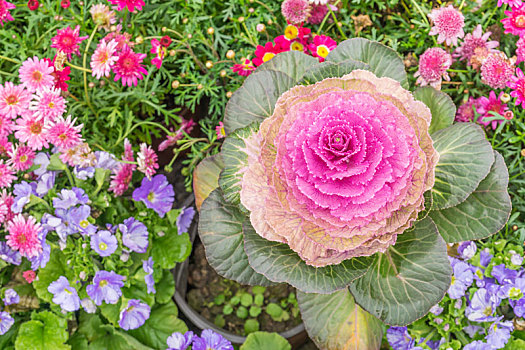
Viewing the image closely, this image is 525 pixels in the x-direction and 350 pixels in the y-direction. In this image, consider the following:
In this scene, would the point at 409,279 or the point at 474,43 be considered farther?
the point at 474,43

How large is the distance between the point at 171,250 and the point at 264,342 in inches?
17.8

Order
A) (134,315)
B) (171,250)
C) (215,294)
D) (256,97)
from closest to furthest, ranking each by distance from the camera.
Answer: (256,97), (134,315), (171,250), (215,294)

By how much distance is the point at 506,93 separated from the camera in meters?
1.35

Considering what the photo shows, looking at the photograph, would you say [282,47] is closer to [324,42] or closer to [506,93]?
[324,42]

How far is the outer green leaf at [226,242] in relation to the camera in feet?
3.47

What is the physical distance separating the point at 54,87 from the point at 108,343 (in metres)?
0.88

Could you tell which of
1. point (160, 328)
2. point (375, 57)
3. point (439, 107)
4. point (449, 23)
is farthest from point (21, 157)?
point (449, 23)

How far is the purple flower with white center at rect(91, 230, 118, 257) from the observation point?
4.42 ft

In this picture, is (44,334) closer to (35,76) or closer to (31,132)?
(31,132)

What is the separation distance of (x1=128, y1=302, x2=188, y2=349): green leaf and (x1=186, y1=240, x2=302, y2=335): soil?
172 mm

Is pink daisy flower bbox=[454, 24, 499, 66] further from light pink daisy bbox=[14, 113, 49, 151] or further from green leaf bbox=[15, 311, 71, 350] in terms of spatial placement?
green leaf bbox=[15, 311, 71, 350]

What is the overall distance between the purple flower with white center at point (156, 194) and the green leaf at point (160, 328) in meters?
0.36

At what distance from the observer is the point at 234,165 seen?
3.27 feet

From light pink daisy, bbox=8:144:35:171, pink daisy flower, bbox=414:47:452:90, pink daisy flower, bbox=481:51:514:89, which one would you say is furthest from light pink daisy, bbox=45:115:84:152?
pink daisy flower, bbox=481:51:514:89
